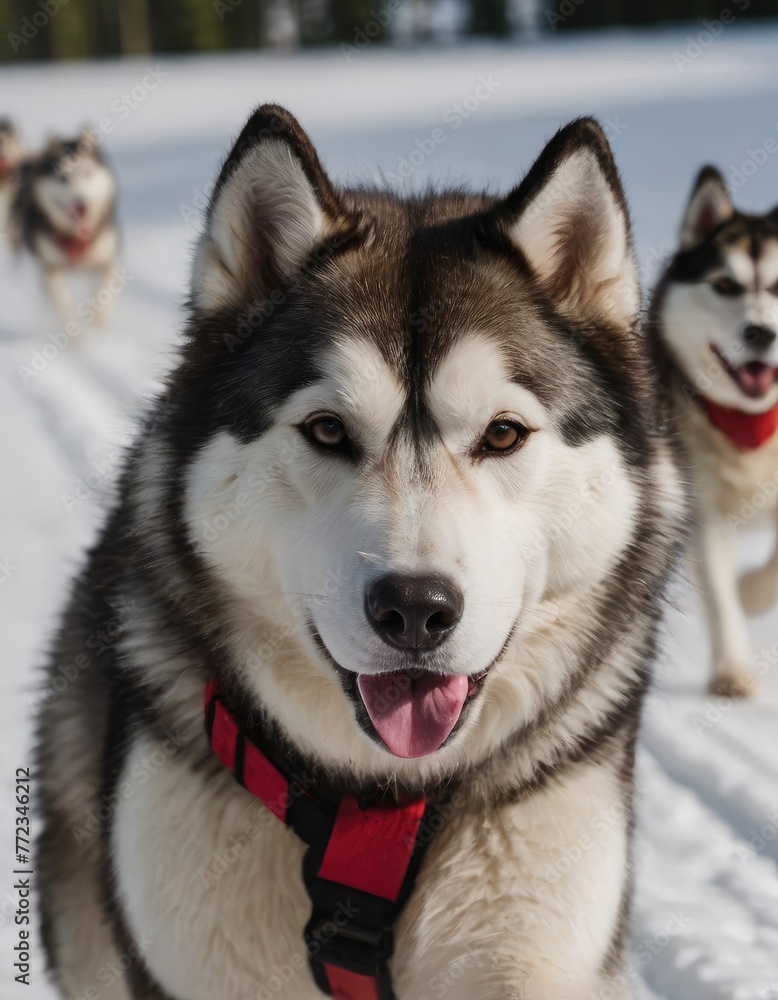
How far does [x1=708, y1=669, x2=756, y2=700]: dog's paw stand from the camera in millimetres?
4441

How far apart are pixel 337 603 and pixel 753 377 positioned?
3565 millimetres

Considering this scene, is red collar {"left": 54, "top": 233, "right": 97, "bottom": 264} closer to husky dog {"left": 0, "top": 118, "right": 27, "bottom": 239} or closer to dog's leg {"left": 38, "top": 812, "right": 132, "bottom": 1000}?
husky dog {"left": 0, "top": 118, "right": 27, "bottom": 239}

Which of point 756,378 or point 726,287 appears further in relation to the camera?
point 726,287

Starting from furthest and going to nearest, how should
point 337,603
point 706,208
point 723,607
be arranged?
point 706,208 → point 723,607 → point 337,603

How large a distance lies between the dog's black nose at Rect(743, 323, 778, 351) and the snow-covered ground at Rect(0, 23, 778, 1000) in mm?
1099

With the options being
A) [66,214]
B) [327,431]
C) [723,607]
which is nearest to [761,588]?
[723,607]

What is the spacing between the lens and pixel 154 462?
7.62 ft

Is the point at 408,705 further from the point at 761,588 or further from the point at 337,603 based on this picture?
the point at 761,588

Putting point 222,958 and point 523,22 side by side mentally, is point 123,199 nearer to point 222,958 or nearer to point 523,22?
point 222,958

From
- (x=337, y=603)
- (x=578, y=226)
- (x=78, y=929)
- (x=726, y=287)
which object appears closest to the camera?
(x=337, y=603)

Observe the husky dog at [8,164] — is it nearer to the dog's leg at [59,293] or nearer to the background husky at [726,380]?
the dog's leg at [59,293]

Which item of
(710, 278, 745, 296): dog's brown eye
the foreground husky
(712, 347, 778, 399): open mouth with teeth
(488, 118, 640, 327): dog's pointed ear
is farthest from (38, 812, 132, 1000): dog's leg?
(710, 278, 745, 296): dog's brown eye

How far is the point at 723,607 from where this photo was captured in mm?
4703

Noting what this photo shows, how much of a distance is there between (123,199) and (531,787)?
1286 centimetres
